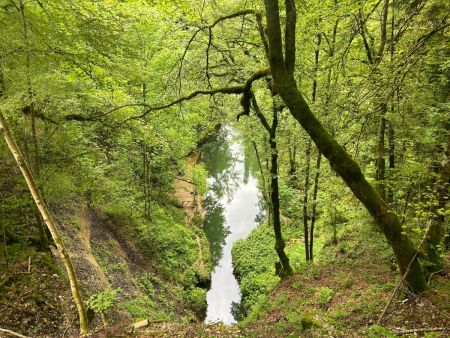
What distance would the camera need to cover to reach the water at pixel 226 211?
661 inches

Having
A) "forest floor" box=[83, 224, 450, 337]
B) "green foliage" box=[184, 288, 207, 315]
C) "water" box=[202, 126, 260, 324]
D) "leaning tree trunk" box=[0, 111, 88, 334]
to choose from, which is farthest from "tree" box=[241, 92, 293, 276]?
"leaning tree trunk" box=[0, 111, 88, 334]

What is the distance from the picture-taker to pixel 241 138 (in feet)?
54.4

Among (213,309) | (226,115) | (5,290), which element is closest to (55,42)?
(5,290)

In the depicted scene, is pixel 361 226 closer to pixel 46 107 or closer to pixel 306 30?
pixel 306 30

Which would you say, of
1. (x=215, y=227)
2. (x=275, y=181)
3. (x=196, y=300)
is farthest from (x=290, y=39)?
(x=215, y=227)

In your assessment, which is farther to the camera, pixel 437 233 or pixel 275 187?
pixel 275 187

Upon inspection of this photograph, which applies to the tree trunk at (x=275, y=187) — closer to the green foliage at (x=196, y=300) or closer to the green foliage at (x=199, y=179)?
the green foliage at (x=196, y=300)

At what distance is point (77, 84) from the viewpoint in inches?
356

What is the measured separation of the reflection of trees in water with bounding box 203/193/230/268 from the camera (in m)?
20.8

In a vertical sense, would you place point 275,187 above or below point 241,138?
below

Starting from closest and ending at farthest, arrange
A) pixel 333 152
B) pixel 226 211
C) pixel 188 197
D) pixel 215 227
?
pixel 333 152, pixel 188 197, pixel 215 227, pixel 226 211

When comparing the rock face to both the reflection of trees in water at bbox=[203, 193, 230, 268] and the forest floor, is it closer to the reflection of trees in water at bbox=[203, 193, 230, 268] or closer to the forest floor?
the reflection of trees in water at bbox=[203, 193, 230, 268]

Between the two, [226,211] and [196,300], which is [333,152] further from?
[226,211]

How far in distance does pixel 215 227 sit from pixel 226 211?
9.53 feet
